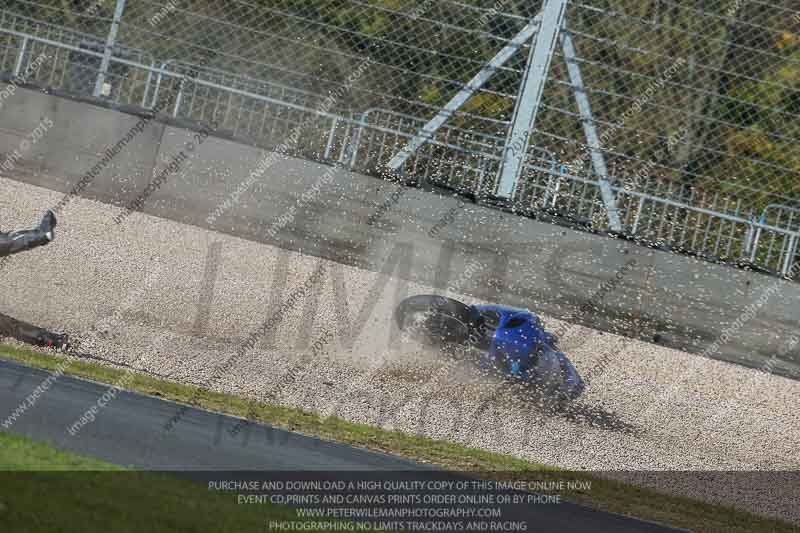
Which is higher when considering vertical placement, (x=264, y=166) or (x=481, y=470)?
(x=264, y=166)

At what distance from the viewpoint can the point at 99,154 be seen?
11.0m

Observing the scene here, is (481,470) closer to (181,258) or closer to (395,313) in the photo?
(395,313)

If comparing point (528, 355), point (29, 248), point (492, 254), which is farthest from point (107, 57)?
point (528, 355)

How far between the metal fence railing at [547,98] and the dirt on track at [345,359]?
46.3 inches

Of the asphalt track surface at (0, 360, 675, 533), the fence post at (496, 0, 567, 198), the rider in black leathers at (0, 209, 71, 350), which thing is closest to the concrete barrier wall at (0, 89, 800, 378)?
the fence post at (496, 0, 567, 198)

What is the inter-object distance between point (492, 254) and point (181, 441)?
492cm

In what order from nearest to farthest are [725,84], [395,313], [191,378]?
[191,378]
[395,313]
[725,84]

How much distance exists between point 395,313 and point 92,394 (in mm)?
3729

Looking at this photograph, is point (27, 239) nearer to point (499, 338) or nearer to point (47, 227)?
point (47, 227)

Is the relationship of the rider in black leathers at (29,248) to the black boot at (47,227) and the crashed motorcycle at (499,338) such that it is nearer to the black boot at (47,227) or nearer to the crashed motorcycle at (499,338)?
the black boot at (47,227)

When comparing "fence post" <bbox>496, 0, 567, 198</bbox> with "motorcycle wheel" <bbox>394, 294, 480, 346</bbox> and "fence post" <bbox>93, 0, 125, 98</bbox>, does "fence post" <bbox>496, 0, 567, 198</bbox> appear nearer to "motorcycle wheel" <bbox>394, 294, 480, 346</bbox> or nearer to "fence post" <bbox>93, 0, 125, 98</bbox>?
"motorcycle wheel" <bbox>394, 294, 480, 346</bbox>

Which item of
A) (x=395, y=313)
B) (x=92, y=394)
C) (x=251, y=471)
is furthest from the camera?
(x=395, y=313)

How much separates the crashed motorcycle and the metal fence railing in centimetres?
121

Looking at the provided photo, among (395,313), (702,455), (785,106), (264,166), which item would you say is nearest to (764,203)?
(785,106)
